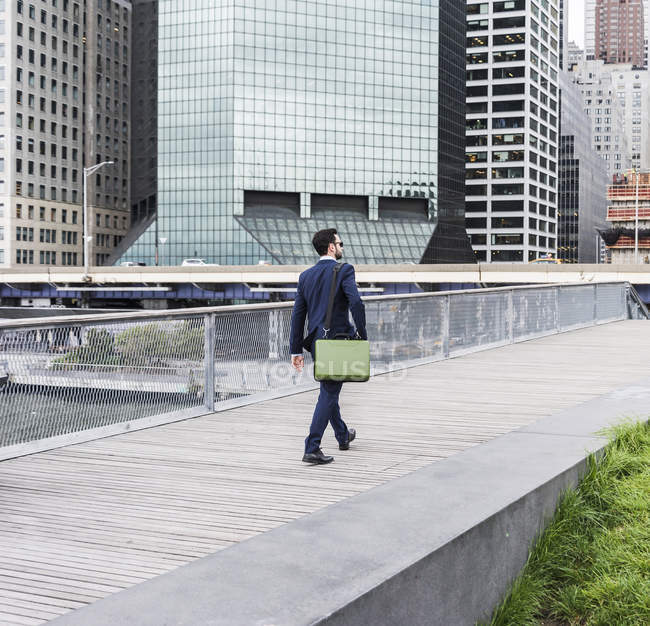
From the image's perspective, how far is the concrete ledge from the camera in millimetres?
3125

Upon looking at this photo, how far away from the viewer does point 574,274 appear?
58.2 meters

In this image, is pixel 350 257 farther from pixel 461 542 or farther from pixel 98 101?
pixel 461 542

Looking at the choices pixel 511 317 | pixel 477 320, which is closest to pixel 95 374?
pixel 477 320

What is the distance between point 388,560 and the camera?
3664 millimetres

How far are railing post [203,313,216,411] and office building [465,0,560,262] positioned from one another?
125267 mm

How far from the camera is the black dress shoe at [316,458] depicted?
6.67 meters

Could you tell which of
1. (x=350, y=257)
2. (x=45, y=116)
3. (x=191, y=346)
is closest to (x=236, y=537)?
(x=191, y=346)

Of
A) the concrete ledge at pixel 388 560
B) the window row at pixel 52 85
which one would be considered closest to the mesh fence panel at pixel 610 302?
the concrete ledge at pixel 388 560

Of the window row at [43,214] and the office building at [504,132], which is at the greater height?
the office building at [504,132]

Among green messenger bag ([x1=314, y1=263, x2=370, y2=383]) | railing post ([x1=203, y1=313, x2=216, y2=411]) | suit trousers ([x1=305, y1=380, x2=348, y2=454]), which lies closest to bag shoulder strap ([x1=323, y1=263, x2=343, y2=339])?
green messenger bag ([x1=314, y1=263, x2=370, y2=383])

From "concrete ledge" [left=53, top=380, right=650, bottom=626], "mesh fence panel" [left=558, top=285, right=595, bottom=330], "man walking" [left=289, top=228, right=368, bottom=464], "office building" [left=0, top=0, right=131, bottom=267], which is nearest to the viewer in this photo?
"concrete ledge" [left=53, top=380, right=650, bottom=626]

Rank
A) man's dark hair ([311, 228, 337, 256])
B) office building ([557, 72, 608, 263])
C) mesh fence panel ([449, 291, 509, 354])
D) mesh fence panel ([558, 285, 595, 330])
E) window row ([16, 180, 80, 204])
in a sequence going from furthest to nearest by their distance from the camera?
office building ([557, 72, 608, 263]), window row ([16, 180, 80, 204]), mesh fence panel ([558, 285, 595, 330]), mesh fence panel ([449, 291, 509, 354]), man's dark hair ([311, 228, 337, 256])

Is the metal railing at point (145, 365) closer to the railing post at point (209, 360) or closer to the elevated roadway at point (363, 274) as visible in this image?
the railing post at point (209, 360)

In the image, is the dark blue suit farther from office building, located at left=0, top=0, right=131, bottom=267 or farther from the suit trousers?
office building, located at left=0, top=0, right=131, bottom=267
